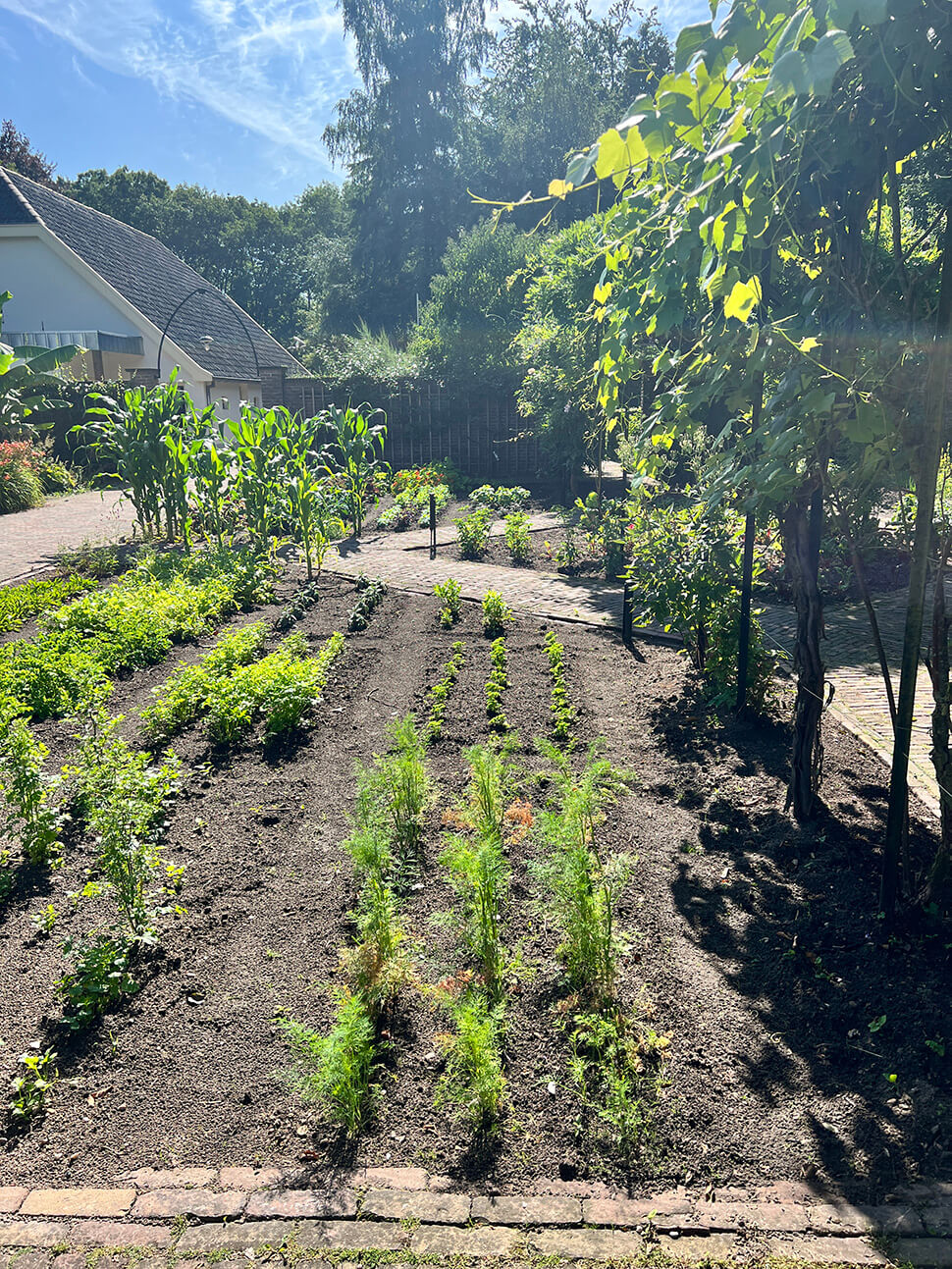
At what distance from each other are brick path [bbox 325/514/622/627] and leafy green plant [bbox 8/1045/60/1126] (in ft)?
20.5

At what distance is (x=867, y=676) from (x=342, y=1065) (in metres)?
5.46

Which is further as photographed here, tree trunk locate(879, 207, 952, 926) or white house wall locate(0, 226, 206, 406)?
white house wall locate(0, 226, 206, 406)

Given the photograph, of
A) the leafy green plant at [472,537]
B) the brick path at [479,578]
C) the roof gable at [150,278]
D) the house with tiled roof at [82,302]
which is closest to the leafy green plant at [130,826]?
the brick path at [479,578]

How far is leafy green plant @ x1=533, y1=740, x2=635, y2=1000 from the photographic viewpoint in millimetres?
2982

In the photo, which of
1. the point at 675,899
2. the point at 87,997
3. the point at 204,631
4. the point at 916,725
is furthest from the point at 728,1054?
the point at 204,631

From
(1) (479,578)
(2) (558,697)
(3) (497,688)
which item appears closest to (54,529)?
(1) (479,578)

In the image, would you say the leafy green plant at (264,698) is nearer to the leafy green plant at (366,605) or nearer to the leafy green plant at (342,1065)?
the leafy green plant at (366,605)

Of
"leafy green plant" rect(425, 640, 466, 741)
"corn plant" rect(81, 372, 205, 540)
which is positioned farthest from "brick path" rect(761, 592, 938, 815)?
"corn plant" rect(81, 372, 205, 540)

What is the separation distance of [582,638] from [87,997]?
5393 millimetres

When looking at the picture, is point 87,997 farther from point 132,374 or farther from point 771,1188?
point 132,374

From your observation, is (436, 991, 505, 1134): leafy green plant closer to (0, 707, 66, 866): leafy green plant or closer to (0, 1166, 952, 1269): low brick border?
(0, 1166, 952, 1269): low brick border

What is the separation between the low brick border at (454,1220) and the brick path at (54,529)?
8.92 metres

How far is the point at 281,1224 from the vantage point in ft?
7.47

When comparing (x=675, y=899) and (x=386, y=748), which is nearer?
(x=675, y=899)
